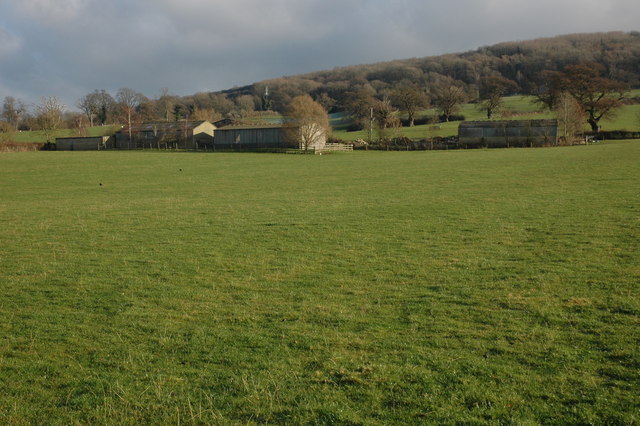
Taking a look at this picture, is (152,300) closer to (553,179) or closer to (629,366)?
(629,366)

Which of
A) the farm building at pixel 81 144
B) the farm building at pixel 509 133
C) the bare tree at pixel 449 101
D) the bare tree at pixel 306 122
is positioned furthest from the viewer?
the bare tree at pixel 449 101

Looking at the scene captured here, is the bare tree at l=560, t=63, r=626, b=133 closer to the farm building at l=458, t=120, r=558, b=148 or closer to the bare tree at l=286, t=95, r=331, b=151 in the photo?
the farm building at l=458, t=120, r=558, b=148

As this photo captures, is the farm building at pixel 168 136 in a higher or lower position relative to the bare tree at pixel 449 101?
lower

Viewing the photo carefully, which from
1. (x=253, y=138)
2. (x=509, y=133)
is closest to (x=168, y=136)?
(x=253, y=138)

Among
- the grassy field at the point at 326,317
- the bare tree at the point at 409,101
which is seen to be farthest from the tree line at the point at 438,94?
the grassy field at the point at 326,317

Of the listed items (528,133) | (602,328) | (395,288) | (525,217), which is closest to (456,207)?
(525,217)

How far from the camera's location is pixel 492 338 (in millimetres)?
7086

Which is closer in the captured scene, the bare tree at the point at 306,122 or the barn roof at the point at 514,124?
the bare tree at the point at 306,122

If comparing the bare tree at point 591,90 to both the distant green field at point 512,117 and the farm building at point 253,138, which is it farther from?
the farm building at point 253,138

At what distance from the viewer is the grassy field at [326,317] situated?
5.50 m

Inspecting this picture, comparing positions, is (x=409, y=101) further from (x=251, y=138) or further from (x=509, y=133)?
(x=251, y=138)

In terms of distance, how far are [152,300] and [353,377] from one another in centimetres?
486

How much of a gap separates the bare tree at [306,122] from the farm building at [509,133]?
1057 inches

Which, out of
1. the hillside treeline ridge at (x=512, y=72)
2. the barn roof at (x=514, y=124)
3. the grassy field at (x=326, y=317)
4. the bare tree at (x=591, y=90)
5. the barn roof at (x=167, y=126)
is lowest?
the grassy field at (x=326, y=317)
